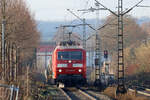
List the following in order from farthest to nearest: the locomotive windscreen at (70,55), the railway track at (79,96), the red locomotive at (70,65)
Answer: the locomotive windscreen at (70,55), the red locomotive at (70,65), the railway track at (79,96)

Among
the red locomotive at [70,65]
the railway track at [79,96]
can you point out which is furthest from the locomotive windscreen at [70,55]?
the railway track at [79,96]

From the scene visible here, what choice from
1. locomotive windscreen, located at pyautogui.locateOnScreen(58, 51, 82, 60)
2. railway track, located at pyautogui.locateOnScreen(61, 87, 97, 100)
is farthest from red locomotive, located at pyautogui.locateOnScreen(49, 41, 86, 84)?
railway track, located at pyautogui.locateOnScreen(61, 87, 97, 100)

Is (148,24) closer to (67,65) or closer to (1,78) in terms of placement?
(67,65)

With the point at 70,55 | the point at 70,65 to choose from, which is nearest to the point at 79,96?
the point at 70,65

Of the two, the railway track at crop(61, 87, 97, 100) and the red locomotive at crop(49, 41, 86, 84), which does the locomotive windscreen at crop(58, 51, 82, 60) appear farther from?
the railway track at crop(61, 87, 97, 100)

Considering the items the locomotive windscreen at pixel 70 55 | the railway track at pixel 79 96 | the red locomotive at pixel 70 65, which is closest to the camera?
the railway track at pixel 79 96

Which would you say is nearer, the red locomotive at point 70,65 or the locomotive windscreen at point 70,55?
the red locomotive at point 70,65

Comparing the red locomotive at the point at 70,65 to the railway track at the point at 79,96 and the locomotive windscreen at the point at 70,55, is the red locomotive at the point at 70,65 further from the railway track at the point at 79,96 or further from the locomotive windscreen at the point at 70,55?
the railway track at the point at 79,96

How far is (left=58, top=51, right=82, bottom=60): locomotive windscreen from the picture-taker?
27.3 m

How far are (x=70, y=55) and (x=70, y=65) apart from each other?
2.65 feet

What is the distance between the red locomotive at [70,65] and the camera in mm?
26953

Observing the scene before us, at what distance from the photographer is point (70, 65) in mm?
27047

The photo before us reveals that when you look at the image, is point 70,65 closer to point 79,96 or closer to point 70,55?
point 70,55

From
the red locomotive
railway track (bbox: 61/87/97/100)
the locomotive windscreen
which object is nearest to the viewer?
railway track (bbox: 61/87/97/100)
